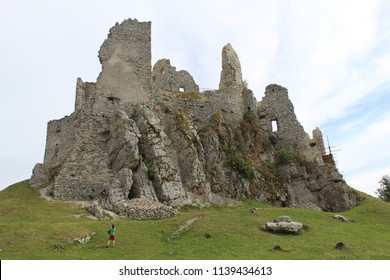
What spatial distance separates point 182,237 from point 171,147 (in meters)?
20.0

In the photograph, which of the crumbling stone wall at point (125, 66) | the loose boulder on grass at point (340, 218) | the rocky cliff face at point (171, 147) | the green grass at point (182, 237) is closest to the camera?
the green grass at point (182, 237)

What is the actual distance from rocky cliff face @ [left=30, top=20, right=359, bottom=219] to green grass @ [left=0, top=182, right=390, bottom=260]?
4.33 metres

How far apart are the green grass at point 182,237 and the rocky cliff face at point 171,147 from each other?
14.2 ft

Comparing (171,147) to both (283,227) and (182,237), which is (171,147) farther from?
(283,227)

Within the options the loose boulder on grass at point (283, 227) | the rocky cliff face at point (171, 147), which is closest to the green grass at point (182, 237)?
the loose boulder on grass at point (283, 227)

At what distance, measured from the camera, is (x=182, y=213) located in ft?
122

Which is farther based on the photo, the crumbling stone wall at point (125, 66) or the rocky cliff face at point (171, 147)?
the crumbling stone wall at point (125, 66)

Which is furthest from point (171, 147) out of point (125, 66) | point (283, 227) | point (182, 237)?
point (283, 227)

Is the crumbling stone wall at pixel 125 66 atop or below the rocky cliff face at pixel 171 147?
atop

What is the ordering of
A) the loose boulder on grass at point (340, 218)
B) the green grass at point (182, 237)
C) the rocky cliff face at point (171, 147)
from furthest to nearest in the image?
the rocky cliff face at point (171, 147) → the loose boulder on grass at point (340, 218) → the green grass at point (182, 237)

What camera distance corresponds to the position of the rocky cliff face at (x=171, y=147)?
4034cm

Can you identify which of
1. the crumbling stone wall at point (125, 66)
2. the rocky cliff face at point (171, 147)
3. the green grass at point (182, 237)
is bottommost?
the green grass at point (182, 237)

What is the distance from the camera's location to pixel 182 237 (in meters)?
27.6

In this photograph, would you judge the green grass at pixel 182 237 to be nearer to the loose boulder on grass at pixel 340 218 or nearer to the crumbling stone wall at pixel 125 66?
the loose boulder on grass at pixel 340 218
